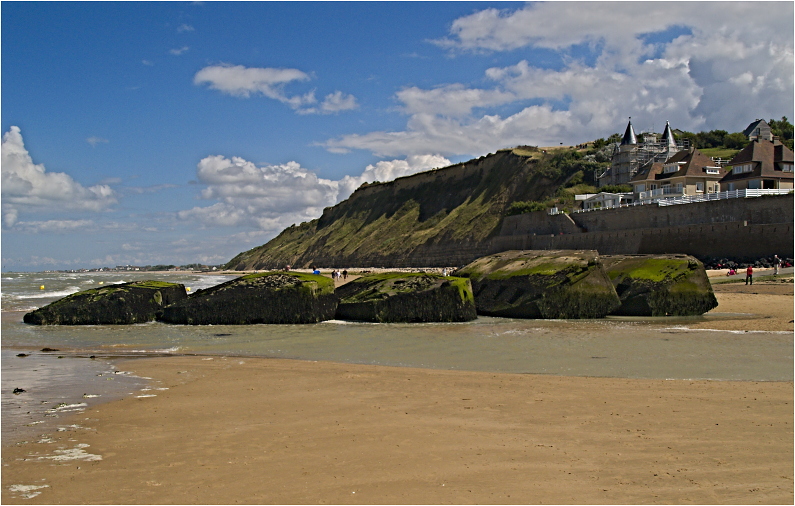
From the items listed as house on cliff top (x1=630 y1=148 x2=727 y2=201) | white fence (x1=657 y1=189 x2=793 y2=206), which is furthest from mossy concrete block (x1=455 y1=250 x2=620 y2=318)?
house on cliff top (x1=630 y1=148 x2=727 y2=201)

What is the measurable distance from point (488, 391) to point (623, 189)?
203 ft

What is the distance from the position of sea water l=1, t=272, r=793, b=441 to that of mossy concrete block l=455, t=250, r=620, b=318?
73cm

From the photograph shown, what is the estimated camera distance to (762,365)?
410 inches

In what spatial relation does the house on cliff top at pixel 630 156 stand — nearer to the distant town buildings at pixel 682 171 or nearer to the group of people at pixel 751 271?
the distant town buildings at pixel 682 171

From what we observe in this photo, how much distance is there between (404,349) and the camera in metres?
13.0

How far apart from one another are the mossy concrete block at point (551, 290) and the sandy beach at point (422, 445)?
887 centimetres

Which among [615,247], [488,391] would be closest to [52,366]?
[488,391]

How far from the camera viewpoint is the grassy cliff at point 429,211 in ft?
241

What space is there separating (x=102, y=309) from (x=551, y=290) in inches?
518

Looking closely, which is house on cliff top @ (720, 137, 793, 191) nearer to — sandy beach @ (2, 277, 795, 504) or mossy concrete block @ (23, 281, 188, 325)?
mossy concrete block @ (23, 281, 188, 325)

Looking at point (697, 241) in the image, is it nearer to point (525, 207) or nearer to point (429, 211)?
point (525, 207)

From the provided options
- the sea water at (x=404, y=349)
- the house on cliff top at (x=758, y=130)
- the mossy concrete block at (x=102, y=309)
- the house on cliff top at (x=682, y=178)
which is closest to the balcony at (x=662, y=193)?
the house on cliff top at (x=682, y=178)

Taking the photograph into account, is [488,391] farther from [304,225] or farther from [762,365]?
[304,225]

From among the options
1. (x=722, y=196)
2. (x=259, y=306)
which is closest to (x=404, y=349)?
(x=259, y=306)
